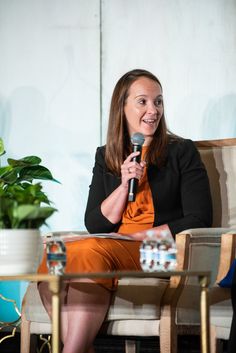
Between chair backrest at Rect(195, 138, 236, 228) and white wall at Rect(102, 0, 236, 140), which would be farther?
white wall at Rect(102, 0, 236, 140)

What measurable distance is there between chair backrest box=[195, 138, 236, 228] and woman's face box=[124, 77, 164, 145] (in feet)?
0.87

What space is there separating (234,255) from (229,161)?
610 millimetres

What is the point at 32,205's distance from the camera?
1931 millimetres

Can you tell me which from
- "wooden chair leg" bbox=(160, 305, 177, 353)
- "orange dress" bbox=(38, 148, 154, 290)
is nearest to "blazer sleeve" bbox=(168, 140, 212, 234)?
"orange dress" bbox=(38, 148, 154, 290)

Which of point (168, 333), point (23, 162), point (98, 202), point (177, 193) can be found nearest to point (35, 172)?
point (23, 162)

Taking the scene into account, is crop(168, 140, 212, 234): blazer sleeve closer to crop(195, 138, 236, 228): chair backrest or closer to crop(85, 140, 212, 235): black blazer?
crop(85, 140, 212, 235): black blazer

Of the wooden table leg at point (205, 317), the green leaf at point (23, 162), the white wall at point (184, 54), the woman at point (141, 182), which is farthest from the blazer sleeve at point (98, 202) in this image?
the white wall at point (184, 54)

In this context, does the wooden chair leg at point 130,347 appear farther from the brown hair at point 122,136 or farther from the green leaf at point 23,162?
the green leaf at point 23,162

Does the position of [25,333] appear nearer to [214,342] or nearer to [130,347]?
[130,347]

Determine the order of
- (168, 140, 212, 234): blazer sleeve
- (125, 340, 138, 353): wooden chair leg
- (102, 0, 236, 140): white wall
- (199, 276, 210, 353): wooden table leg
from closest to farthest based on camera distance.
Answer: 1. (199, 276, 210, 353): wooden table leg
2. (168, 140, 212, 234): blazer sleeve
3. (125, 340, 138, 353): wooden chair leg
4. (102, 0, 236, 140): white wall

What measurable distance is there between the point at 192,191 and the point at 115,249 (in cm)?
43

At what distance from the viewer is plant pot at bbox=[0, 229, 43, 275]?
6.26 ft

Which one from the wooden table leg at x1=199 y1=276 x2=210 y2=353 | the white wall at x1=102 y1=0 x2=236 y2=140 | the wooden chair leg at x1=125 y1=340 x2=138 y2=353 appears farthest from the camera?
the white wall at x1=102 y1=0 x2=236 y2=140

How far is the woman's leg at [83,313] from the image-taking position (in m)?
2.29
